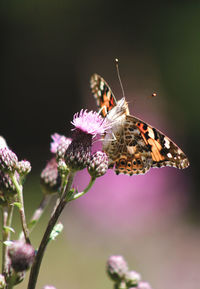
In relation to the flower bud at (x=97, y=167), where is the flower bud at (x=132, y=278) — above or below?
below

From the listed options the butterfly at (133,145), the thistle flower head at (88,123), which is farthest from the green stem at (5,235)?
the butterfly at (133,145)

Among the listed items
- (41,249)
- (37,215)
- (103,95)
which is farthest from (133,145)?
(41,249)

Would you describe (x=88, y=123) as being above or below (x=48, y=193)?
above

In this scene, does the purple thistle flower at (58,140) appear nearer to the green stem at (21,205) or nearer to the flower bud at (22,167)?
the flower bud at (22,167)

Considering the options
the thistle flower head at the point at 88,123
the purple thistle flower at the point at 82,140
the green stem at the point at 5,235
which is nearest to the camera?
the green stem at the point at 5,235

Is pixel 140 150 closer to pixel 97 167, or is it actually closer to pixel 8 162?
pixel 97 167

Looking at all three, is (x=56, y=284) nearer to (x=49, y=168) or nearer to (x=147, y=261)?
(x=147, y=261)

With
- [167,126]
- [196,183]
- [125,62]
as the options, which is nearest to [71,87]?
[125,62]
